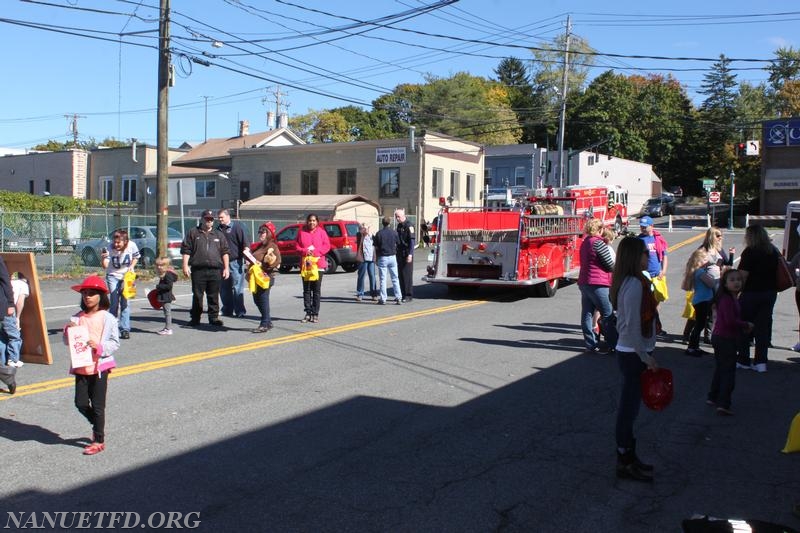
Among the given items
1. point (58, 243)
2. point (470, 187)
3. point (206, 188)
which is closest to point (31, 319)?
point (58, 243)

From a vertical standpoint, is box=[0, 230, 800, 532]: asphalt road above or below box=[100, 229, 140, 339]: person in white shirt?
below

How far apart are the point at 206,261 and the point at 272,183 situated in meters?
32.1

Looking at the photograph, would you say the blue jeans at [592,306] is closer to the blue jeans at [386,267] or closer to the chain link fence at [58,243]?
the blue jeans at [386,267]

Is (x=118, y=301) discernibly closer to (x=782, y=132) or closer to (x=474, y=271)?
(x=474, y=271)

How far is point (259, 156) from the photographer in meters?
42.6

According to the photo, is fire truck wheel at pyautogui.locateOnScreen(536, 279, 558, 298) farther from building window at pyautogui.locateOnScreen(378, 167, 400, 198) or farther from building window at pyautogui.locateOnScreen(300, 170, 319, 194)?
building window at pyautogui.locateOnScreen(300, 170, 319, 194)

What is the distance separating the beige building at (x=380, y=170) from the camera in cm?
3716

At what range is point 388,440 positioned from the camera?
589cm

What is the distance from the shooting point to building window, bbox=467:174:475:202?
4178 centimetres

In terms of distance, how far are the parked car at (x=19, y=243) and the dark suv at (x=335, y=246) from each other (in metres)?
6.91

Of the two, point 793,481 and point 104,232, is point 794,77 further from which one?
point 793,481

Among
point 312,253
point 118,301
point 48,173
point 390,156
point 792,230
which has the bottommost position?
point 118,301

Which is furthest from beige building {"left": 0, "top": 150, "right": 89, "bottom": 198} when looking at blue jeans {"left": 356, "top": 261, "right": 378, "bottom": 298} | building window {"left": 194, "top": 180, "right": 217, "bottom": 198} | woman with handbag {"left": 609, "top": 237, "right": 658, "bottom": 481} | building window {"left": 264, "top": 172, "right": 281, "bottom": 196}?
woman with handbag {"left": 609, "top": 237, "right": 658, "bottom": 481}

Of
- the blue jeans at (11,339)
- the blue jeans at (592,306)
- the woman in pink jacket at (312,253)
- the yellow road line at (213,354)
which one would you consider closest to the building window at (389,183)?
the yellow road line at (213,354)
